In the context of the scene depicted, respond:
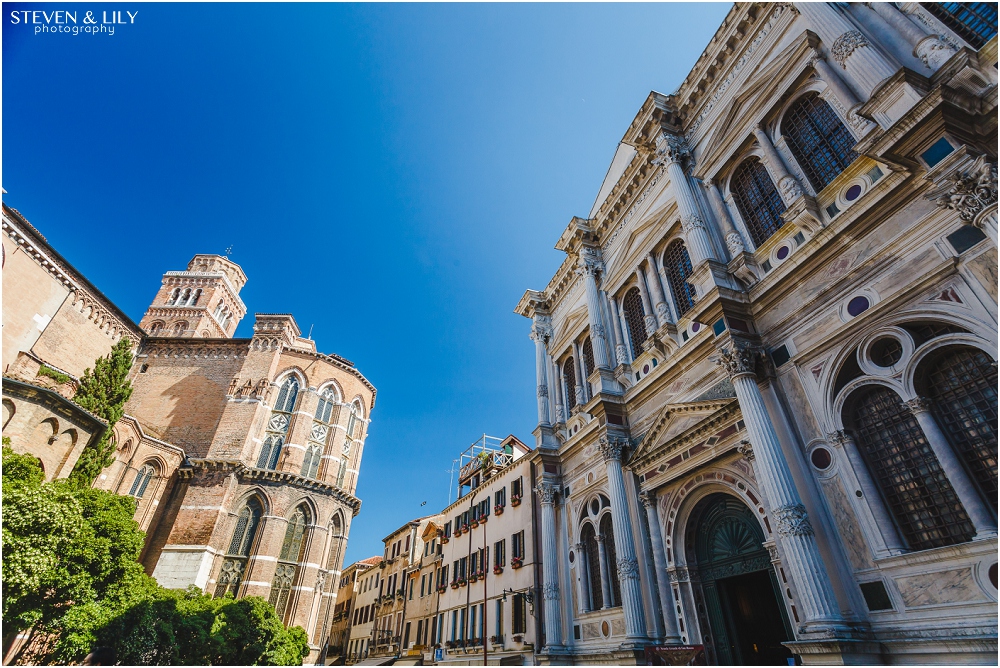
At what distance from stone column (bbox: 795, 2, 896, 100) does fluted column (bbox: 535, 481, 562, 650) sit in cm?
1492

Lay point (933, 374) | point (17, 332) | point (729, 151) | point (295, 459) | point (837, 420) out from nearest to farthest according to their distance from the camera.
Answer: point (933, 374)
point (837, 420)
point (729, 151)
point (17, 332)
point (295, 459)

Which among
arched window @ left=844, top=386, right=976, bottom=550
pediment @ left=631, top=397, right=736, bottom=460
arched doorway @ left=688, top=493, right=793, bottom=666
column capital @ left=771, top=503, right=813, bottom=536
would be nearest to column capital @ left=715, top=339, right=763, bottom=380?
pediment @ left=631, top=397, right=736, bottom=460

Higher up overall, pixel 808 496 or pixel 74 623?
pixel 808 496

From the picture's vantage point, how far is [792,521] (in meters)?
8.52

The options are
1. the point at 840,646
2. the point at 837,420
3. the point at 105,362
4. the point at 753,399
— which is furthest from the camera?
the point at 105,362

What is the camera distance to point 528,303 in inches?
957

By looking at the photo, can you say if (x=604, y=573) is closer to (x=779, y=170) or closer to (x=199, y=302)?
(x=779, y=170)

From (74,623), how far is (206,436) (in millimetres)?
19114

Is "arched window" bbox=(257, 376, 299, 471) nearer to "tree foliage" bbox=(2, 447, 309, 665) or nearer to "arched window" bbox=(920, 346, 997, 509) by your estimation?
"tree foliage" bbox=(2, 447, 309, 665)

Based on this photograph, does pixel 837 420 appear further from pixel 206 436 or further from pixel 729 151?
pixel 206 436

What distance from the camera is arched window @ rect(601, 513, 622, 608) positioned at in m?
14.4

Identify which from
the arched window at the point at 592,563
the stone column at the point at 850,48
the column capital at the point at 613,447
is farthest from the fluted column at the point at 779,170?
the arched window at the point at 592,563

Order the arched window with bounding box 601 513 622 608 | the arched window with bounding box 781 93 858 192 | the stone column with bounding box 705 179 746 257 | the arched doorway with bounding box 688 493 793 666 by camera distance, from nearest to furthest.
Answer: the arched doorway with bounding box 688 493 793 666, the arched window with bounding box 781 93 858 192, the stone column with bounding box 705 179 746 257, the arched window with bounding box 601 513 622 608

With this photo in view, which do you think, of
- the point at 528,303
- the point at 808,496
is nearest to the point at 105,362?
the point at 528,303
